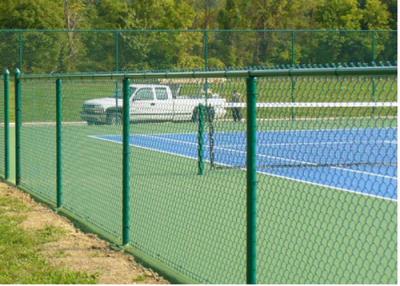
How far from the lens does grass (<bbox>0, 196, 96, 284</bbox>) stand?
8.00 meters

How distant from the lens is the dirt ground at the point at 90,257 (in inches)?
321

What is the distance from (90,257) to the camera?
8.99m

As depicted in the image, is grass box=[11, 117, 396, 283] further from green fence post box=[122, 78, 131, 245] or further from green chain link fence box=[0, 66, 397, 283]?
green fence post box=[122, 78, 131, 245]

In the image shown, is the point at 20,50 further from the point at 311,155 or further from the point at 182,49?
the point at 311,155

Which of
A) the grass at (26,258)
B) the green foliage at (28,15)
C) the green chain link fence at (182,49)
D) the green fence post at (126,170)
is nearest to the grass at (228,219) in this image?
the green fence post at (126,170)

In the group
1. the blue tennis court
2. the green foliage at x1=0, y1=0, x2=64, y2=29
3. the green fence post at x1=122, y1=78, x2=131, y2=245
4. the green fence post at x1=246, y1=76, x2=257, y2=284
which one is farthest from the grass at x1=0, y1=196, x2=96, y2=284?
the green foliage at x1=0, y1=0, x2=64, y2=29

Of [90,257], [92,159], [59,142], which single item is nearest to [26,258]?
[90,257]

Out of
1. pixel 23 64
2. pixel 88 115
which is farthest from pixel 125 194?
pixel 23 64

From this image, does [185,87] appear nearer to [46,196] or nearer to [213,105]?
[213,105]

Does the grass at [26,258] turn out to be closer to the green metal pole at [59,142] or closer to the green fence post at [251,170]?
the green metal pole at [59,142]

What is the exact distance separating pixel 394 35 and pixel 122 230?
1060 inches

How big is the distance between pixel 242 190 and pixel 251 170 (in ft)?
18.2

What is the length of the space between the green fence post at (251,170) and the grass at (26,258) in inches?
72.7

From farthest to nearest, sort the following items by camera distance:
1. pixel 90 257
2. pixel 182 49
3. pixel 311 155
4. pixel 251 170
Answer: pixel 182 49, pixel 311 155, pixel 90 257, pixel 251 170
